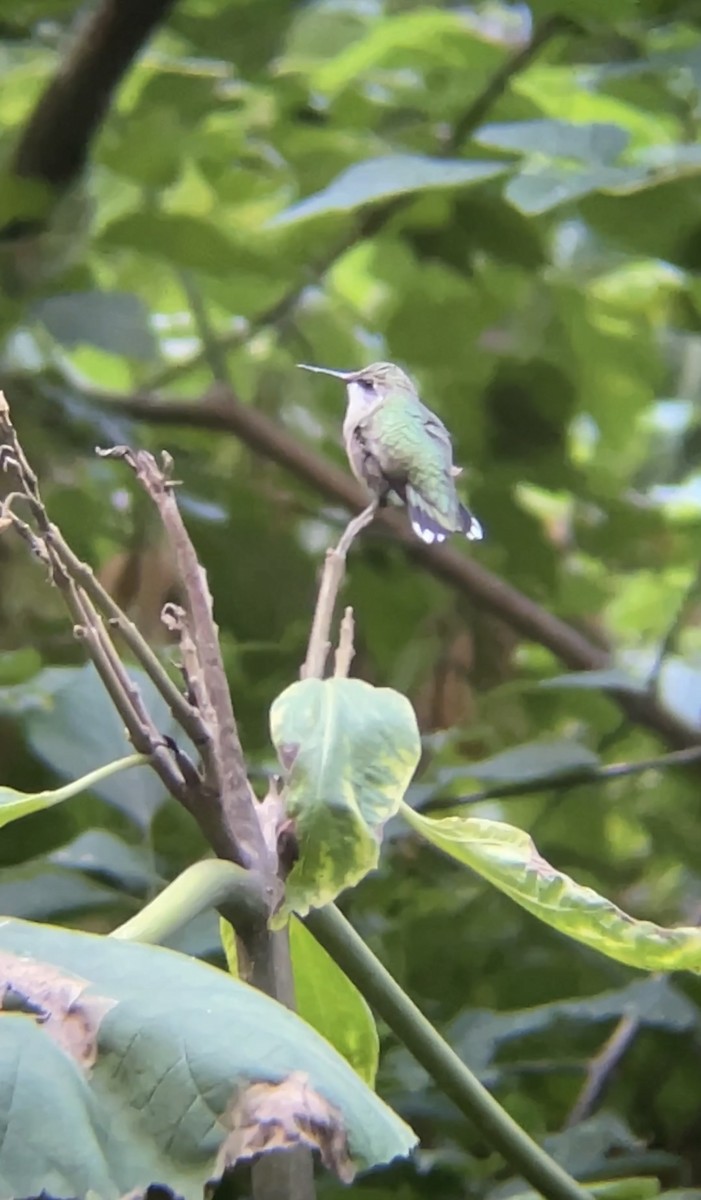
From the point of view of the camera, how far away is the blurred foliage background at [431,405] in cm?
43

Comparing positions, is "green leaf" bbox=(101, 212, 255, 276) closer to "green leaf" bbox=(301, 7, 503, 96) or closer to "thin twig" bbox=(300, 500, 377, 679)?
"green leaf" bbox=(301, 7, 503, 96)

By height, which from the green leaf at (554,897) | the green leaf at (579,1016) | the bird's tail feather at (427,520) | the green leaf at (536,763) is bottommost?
the green leaf at (579,1016)

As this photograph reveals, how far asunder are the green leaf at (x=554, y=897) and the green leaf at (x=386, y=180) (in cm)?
21

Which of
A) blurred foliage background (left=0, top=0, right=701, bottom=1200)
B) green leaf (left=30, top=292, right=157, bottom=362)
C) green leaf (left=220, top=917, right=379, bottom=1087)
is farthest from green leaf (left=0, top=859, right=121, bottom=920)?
green leaf (left=30, top=292, right=157, bottom=362)

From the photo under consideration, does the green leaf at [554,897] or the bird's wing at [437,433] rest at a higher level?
the bird's wing at [437,433]

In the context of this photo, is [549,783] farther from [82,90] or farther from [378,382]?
[82,90]

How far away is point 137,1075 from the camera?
0.18 metres

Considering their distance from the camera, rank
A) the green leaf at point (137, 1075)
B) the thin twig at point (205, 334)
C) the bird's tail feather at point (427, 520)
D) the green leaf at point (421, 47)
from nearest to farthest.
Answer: the green leaf at point (137, 1075)
the bird's tail feather at point (427, 520)
the green leaf at point (421, 47)
the thin twig at point (205, 334)

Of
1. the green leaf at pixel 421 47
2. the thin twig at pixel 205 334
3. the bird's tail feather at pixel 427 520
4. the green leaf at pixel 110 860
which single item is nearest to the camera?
the bird's tail feather at pixel 427 520

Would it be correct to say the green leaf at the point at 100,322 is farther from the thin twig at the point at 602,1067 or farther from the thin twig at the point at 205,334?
the thin twig at the point at 602,1067

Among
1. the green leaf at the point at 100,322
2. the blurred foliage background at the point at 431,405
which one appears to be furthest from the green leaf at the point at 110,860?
the green leaf at the point at 100,322

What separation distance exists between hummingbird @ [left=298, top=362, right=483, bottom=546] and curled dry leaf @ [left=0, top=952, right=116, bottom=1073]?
0.42 ft

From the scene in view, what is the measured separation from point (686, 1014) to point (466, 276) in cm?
36

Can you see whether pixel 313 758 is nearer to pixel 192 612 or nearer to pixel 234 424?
pixel 192 612
